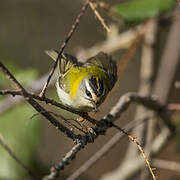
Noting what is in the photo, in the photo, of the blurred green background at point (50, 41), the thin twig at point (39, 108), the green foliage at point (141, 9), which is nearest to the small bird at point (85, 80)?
the green foliage at point (141, 9)

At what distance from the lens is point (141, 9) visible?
2.81 meters

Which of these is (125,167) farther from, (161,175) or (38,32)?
(38,32)

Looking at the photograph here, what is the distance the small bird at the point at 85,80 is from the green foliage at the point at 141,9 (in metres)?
0.31

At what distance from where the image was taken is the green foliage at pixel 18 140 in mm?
2982

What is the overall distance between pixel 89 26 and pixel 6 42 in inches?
56.2

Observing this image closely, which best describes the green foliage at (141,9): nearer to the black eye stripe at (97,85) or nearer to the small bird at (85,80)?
the small bird at (85,80)

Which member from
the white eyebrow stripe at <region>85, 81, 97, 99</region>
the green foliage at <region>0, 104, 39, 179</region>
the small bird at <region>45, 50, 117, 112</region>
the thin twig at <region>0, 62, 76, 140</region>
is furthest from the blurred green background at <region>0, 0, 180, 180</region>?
the thin twig at <region>0, 62, 76, 140</region>

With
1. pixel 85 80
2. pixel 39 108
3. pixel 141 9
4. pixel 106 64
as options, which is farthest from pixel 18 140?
pixel 39 108

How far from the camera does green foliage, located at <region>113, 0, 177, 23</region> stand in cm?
275

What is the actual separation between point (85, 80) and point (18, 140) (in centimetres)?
77

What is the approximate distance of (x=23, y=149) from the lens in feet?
9.82

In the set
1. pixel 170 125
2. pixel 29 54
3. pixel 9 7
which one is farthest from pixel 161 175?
pixel 9 7

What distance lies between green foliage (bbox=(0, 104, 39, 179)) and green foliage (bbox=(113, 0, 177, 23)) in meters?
1.03

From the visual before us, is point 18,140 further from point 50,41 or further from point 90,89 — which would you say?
point 50,41
